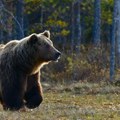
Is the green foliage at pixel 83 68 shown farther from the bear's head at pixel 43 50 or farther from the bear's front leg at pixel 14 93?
the bear's front leg at pixel 14 93

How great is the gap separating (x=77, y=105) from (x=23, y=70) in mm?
1829

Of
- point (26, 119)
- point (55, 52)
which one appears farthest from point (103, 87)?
point (26, 119)

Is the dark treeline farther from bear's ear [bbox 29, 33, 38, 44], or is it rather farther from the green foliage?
bear's ear [bbox 29, 33, 38, 44]

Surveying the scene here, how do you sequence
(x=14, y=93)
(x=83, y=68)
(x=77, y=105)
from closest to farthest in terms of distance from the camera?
(x=14, y=93)
(x=77, y=105)
(x=83, y=68)

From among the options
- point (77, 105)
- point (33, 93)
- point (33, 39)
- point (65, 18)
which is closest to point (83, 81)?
point (77, 105)

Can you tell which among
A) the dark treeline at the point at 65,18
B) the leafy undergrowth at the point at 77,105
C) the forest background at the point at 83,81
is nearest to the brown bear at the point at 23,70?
the leafy undergrowth at the point at 77,105

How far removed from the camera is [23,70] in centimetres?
991

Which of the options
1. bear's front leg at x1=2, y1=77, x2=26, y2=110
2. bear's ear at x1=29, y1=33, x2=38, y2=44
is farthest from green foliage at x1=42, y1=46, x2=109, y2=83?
bear's front leg at x1=2, y1=77, x2=26, y2=110

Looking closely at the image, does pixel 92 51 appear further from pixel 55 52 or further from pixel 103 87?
pixel 55 52

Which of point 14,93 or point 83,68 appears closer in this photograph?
point 14,93

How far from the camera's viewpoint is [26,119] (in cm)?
841

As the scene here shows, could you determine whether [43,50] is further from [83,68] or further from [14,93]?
[83,68]

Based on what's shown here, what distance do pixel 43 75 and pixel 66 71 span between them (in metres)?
0.84

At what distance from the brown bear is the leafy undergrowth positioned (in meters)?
0.26
